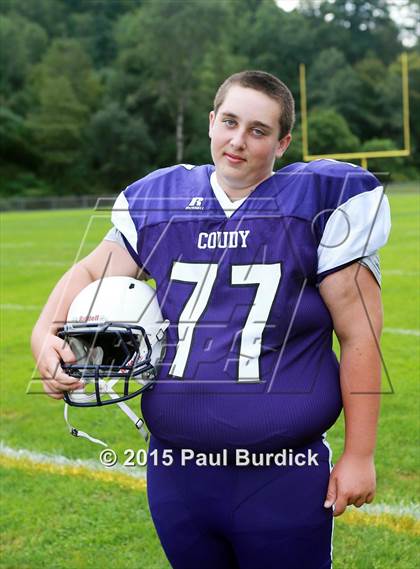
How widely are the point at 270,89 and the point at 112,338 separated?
0.52 m

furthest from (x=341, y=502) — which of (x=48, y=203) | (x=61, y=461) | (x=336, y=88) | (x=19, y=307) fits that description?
(x=336, y=88)

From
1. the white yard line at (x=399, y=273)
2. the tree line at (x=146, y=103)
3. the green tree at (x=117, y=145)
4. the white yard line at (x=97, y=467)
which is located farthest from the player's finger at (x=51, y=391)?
the green tree at (x=117, y=145)

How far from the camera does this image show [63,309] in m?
1.45

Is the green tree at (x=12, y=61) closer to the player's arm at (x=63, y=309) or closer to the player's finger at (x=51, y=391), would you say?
the player's arm at (x=63, y=309)

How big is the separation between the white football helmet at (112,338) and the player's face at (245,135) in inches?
10.5

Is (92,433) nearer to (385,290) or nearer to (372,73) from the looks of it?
(385,290)

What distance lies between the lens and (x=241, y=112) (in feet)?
4.40

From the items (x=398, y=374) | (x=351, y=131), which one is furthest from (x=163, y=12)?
(x=398, y=374)

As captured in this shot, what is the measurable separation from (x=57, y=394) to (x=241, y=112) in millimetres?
588

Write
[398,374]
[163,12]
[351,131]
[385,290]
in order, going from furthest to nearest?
[351,131] → [163,12] → [385,290] → [398,374]

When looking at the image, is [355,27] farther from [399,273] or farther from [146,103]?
[399,273]

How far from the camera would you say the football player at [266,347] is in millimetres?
1335

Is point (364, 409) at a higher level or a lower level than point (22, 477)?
higher

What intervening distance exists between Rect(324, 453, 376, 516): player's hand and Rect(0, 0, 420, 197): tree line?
1138 inches
